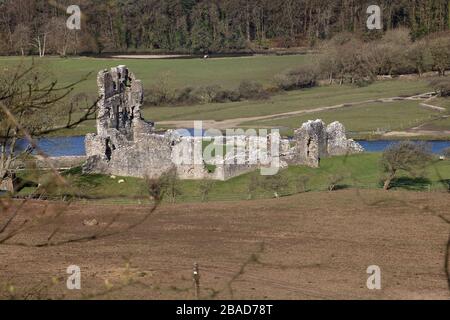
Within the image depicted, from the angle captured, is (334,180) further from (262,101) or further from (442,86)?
A: (262,101)

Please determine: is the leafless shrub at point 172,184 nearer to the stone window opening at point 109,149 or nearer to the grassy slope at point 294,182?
the grassy slope at point 294,182

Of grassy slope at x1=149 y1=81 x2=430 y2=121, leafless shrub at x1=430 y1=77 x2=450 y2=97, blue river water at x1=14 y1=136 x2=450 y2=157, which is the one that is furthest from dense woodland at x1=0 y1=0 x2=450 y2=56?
blue river water at x1=14 y1=136 x2=450 y2=157

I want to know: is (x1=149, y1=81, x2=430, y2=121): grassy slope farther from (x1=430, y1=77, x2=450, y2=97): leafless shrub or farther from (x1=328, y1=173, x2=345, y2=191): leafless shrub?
(x1=328, y1=173, x2=345, y2=191): leafless shrub

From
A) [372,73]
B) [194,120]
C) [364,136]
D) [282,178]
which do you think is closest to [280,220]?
[282,178]

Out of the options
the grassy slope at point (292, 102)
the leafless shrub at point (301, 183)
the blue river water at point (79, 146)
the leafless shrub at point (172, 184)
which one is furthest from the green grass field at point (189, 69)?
the leafless shrub at point (301, 183)
